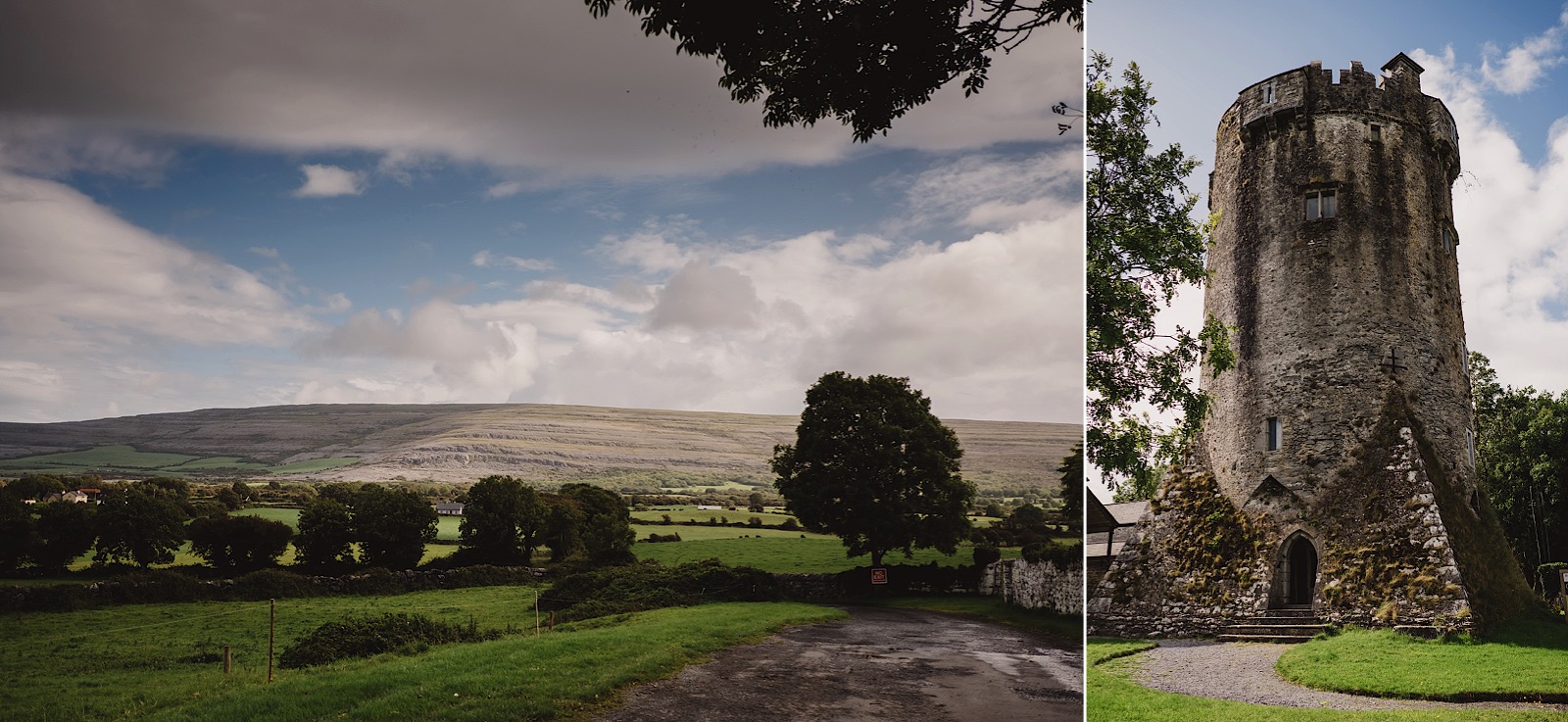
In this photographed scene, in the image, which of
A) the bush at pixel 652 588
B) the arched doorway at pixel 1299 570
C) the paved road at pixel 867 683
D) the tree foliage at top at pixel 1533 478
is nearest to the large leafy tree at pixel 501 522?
the bush at pixel 652 588

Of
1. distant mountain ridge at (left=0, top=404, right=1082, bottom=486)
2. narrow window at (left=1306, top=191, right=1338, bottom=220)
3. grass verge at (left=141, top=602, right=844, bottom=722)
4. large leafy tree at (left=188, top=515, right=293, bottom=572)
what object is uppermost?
narrow window at (left=1306, top=191, right=1338, bottom=220)

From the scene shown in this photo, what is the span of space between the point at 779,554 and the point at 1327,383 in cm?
937

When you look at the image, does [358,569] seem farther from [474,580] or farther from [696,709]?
[696,709]

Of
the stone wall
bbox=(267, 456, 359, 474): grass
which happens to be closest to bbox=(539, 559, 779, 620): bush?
bbox=(267, 456, 359, 474): grass

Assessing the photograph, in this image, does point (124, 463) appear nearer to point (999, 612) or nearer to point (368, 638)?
point (368, 638)

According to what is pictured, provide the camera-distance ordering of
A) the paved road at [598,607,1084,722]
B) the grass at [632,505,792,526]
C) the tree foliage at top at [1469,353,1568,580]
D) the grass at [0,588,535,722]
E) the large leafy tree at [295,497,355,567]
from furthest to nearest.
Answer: the tree foliage at top at [1469,353,1568,580] → the grass at [632,505,792,526] → the paved road at [598,607,1084,722] → the large leafy tree at [295,497,355,567] → the grass at [0,588,535,722]

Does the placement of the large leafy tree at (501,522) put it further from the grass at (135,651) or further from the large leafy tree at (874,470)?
the large leafy tree at (874,470)

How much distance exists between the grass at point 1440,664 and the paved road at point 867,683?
308cm

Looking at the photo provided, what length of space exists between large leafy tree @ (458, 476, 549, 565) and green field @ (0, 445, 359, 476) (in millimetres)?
1236

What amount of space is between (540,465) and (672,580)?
2565mm

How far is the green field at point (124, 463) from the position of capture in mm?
5047

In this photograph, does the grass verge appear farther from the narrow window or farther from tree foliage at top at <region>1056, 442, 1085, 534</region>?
the narrow window

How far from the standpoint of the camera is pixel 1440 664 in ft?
31.7

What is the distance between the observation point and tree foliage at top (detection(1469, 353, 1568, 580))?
16.2 m
